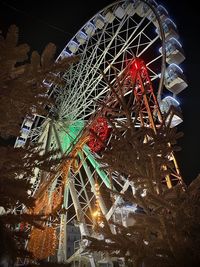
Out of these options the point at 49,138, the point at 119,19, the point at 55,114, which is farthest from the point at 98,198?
the point at 119,19

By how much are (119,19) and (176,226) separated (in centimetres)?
1215

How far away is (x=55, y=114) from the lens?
14.6m

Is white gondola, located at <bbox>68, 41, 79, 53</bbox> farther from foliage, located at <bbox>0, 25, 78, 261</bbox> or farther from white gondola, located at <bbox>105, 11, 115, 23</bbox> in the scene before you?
foliage, located at <bbox>0, 25, 78, 261</bbox>

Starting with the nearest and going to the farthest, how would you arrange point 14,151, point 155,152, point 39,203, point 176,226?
point 14,151, point 176,226, point 155,152, point 39,203

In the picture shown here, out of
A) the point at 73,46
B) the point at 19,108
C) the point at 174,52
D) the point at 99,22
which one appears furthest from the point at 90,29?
the point at 19,108

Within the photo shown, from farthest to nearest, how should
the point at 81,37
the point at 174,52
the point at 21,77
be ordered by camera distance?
the point at 81,37 < the point at 174,52 < the point at 21,77

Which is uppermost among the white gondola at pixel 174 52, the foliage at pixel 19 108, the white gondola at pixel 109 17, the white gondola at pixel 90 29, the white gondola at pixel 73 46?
the white gondola at pixel 109 17

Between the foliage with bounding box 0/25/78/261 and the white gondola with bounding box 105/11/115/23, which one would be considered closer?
the foliage with bounding box 0/25/78/261

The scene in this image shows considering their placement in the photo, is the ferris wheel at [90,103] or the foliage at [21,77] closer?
the foliage at [21,77]

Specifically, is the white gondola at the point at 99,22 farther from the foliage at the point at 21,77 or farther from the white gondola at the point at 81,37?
the foliage at the point at 21,77

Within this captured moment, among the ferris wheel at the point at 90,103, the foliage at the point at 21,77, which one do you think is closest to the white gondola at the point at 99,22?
the ferris wheel at the point at 90,103

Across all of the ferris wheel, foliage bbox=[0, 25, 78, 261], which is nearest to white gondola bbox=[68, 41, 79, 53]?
the ferris wheel

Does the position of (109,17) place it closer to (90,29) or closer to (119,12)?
(119,12)

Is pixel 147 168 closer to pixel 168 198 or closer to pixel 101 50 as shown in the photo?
pixel 168 198
